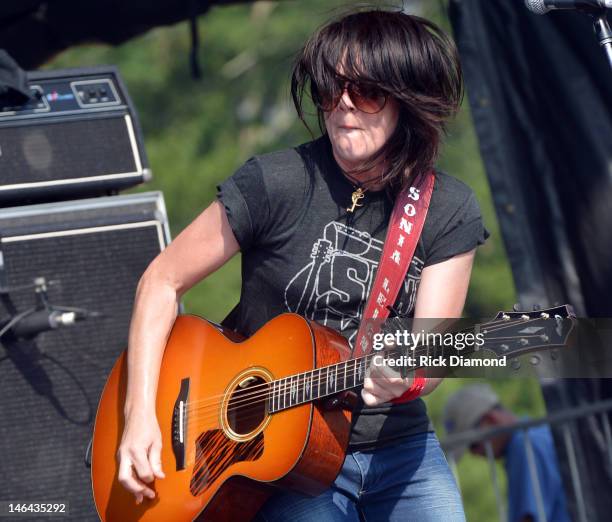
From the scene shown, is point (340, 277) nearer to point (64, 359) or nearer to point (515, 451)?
point (64, 359)

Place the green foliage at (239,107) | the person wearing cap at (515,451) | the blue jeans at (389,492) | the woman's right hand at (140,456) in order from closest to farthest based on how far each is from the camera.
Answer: the blue jeans at (389,492) → the woman's right hand at (140,456) → the person wearing cap at (515,451) → the green foliage at (239,107)

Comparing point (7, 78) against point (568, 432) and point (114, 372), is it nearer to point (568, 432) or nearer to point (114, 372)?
point (114, 372)

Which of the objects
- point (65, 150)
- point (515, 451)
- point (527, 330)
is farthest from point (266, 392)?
point (515, 451)

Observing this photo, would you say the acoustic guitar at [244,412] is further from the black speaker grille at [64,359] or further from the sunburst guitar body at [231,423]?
the black speaker grille at [64,359]

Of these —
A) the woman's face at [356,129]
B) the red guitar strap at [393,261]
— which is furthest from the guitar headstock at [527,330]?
the woman's face at [356,129]

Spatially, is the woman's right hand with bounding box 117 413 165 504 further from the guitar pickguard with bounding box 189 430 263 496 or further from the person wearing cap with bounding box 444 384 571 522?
the person wearing cap with bounding box 444 384 571 522

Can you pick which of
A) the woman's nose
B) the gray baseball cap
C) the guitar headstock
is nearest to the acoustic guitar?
the guitar headstock

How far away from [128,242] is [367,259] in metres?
1.02

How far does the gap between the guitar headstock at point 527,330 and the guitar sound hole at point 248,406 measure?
0.59m

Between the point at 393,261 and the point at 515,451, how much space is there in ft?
9.60

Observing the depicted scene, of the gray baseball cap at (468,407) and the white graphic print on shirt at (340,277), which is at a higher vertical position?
the white graphic print on shirt at (340,277)

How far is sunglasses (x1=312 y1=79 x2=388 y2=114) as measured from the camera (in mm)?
2729

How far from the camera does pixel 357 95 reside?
2734 mm

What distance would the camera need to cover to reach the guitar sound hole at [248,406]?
277 centimetres
